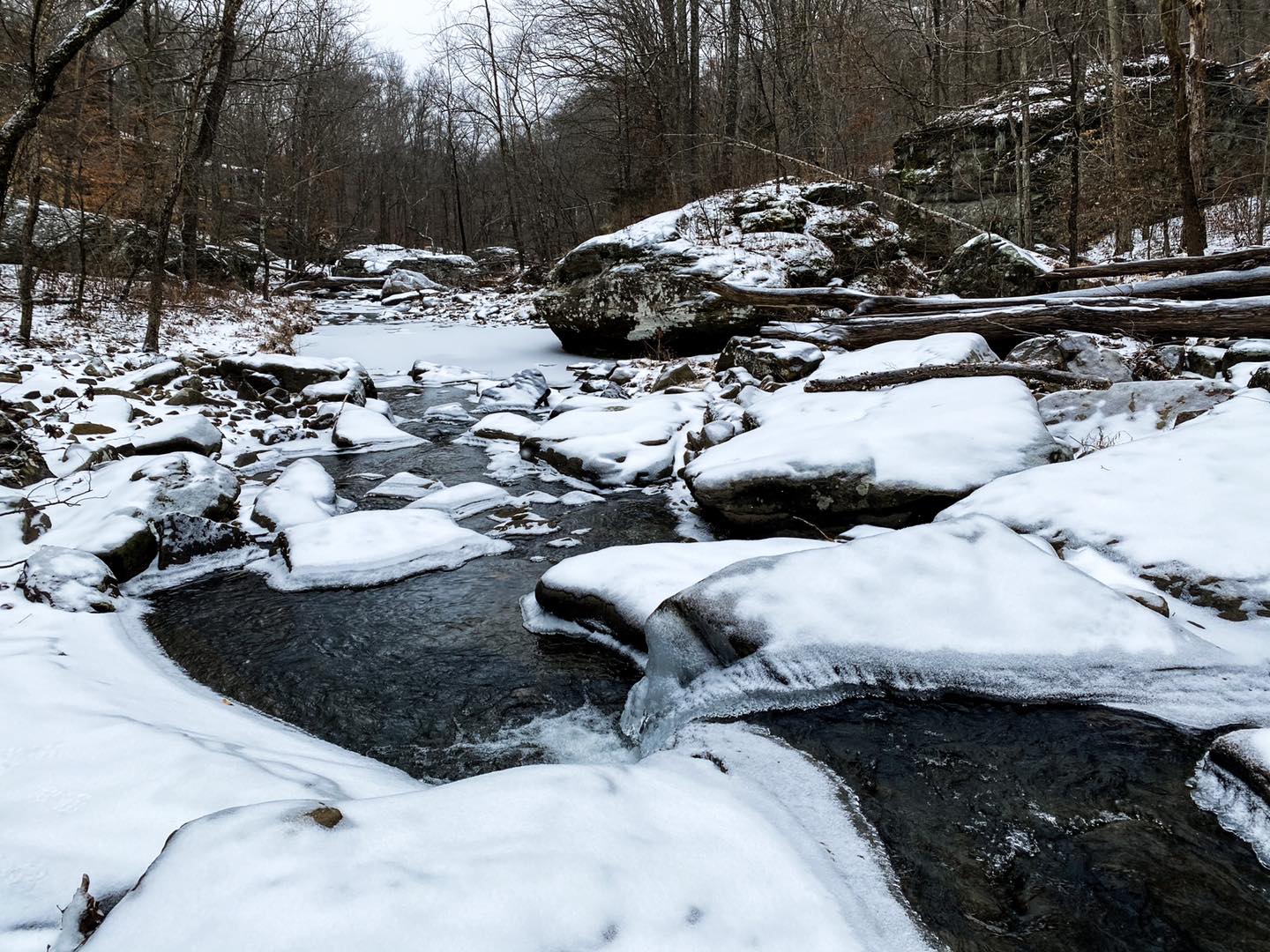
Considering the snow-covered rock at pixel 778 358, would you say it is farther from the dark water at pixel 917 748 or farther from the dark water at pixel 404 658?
the dark water at pixel 917 748

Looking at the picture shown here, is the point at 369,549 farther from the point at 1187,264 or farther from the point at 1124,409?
the point at 1187,264

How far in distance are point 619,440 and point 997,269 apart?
4246mm

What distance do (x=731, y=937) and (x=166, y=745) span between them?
1.68 m

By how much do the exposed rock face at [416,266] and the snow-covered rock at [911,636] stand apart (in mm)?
19527

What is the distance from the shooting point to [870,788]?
193 cm

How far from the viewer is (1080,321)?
5.44 metres

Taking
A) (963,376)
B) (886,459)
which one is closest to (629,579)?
(886,459)

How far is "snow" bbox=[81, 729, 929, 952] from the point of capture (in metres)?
1.15

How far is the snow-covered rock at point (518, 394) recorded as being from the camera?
8469mm

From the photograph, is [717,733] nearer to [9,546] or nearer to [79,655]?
[79,655]

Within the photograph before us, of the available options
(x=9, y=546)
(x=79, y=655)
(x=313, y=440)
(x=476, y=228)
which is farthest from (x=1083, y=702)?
(x=476, y=228)

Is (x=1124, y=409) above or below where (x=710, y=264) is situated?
below

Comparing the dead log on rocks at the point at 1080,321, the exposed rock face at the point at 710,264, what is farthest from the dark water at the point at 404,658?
the exposed rock face at the point at 710,264

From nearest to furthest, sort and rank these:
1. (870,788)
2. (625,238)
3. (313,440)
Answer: (870,788) → (313,440) → (625,238)
